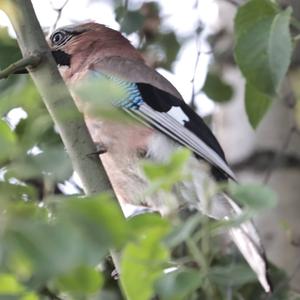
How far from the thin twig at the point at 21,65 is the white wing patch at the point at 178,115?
816mm

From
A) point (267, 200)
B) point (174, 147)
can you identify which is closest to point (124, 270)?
point (267, 200)

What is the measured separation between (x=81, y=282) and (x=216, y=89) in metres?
2.12

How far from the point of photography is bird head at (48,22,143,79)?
2865 millimetres

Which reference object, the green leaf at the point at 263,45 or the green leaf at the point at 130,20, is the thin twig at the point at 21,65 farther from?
the green leaf at the point at 130,20

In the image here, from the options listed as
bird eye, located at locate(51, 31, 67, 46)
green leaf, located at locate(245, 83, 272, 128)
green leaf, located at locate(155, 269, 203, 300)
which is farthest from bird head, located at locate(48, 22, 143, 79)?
green leaf, located at locate(155, 269, 203, 300)

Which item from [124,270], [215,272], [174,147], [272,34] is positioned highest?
[124,270]

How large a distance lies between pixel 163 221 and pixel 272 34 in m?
0.95

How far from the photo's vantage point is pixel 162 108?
2.56m

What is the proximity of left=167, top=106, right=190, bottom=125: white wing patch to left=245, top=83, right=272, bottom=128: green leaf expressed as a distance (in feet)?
1.29

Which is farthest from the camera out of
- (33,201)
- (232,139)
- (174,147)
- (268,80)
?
(232,139)

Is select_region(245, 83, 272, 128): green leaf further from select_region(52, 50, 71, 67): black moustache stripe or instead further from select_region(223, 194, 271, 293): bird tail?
select_region(52, 50, 71, 67): black moustache stripe

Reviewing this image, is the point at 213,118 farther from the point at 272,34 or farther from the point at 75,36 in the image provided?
the point at 272,34

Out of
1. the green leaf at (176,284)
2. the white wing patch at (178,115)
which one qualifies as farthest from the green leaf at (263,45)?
the green leaf at (176,284)

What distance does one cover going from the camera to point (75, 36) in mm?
3006
